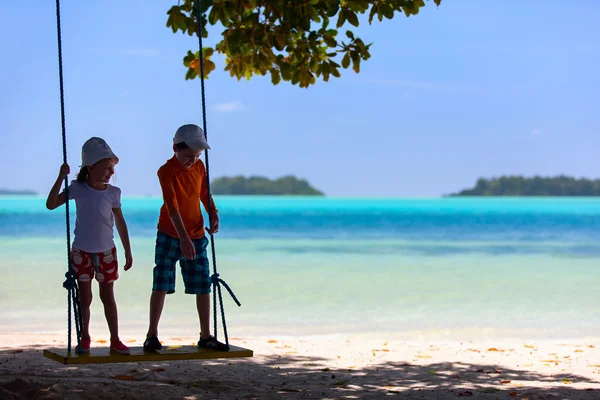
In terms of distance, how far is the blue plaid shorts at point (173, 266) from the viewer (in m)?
4.44

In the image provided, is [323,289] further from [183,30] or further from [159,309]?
[159,309]

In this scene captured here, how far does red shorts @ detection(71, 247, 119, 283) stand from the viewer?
4250mm

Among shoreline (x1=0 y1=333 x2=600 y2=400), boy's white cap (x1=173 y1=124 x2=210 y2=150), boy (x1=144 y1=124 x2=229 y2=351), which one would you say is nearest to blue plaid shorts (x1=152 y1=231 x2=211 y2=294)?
boy (x1=144 y1=124 x2=229 y2=351)

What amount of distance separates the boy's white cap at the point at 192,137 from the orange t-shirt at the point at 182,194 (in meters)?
0.14

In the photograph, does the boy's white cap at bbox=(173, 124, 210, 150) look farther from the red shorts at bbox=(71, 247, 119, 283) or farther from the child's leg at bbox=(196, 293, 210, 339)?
the child's leg at bbox=(196, 293, 210, 339)

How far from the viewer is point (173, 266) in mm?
4555

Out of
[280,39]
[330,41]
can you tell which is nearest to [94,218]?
[280,39]

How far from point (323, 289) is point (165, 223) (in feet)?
42.3

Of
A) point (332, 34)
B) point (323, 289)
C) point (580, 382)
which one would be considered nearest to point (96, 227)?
point (332, 34)

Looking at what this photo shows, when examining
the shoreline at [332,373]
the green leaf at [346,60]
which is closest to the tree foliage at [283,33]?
the green leaf at [346,60]

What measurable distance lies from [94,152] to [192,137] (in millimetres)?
475

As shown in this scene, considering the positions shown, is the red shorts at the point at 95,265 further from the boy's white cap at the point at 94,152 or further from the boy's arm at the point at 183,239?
the boy's white cap at the point at 94,152

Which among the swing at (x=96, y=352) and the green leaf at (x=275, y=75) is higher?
the green leaf at (x=275, y=75)

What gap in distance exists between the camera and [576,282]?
18875mm
